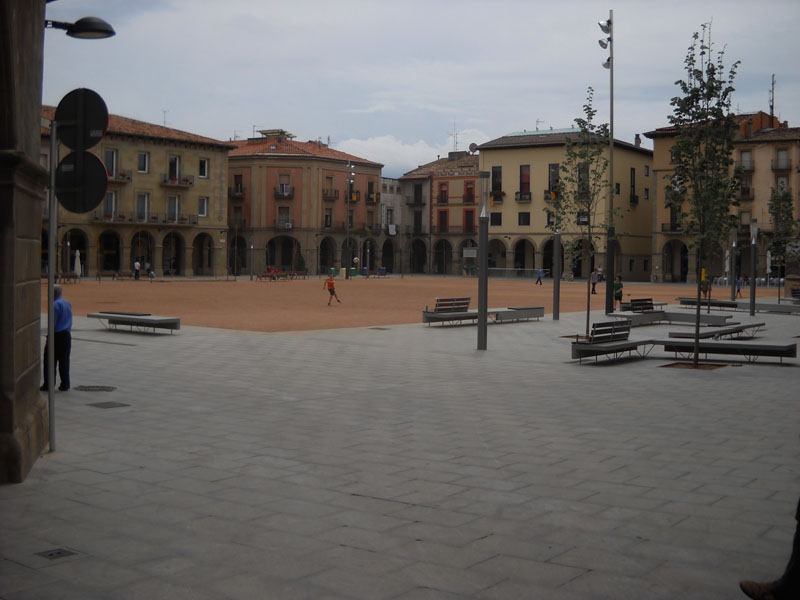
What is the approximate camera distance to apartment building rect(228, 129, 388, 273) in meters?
79.2

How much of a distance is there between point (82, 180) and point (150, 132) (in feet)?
203

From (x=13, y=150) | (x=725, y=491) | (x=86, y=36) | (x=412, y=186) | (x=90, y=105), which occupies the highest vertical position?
(x=412, y=186)

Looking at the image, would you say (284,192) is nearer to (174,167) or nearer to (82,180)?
(174,167)

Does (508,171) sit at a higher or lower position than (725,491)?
higher

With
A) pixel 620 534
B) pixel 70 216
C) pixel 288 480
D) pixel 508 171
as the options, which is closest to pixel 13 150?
pixel 288 480

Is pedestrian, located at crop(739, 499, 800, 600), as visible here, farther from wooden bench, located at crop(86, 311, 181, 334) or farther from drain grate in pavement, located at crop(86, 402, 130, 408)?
wooden bench, located at crop(86, 311, 181, 334)

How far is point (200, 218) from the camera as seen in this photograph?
69125 millimetres

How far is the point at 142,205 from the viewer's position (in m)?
65.2

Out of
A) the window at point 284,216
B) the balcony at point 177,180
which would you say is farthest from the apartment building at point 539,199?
the balcony at point 177,180

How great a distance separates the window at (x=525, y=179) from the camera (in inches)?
3115

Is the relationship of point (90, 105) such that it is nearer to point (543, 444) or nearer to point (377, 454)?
point (377, 454)

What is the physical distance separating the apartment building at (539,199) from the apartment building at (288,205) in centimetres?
1330

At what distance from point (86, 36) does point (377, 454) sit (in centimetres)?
436

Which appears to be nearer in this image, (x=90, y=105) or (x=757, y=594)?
(x=757, y=594)
